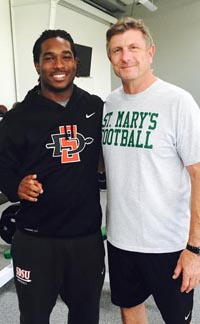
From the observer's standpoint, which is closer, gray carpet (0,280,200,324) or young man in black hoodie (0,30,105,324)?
young man in black hoodie (0,30,105,324)

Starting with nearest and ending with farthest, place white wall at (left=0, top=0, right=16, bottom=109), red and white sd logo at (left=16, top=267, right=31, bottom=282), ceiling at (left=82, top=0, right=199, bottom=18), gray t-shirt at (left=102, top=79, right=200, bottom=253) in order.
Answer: gray t-shirt at (left=102, top=79, right=200, bottom=253) → red and white sd logo at (left=16, top=267, right=31, bottom=282) → white wall at (left=0, top=0, right=16, bottom=109) → ceiling at (left=82, top=0, right=199, bottom=18)

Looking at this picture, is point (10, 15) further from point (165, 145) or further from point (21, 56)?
point (165, 145)

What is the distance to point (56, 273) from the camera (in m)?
1.40

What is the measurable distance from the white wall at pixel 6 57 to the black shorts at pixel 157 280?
12.7 ft

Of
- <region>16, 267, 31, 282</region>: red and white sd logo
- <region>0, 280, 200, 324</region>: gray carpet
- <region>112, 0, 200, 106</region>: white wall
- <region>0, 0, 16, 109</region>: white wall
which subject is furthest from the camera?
<region>112, 0, 200, 106</region>: white wall

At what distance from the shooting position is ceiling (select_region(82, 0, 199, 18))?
22.1ft

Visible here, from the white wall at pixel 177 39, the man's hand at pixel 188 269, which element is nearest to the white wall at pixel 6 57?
the white wall at pixel 177 39

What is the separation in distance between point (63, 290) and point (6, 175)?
55 cm

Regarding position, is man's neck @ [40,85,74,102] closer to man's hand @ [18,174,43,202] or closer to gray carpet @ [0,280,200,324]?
man's hand @ [18,174,43,202]

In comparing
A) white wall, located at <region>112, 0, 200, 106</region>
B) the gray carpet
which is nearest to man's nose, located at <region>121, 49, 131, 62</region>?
the gray carpet

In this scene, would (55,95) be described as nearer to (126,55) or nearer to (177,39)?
(126,55)

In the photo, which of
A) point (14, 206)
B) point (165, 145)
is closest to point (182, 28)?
point (14, 206)

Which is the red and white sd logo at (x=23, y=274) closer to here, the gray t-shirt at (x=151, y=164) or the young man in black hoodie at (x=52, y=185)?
the young man in black hoodie at (x=52, y=185)

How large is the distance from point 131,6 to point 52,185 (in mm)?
7024
